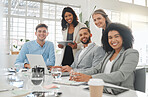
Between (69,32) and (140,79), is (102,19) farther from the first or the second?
(140,79)

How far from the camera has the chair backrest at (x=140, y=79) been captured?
1.44 m

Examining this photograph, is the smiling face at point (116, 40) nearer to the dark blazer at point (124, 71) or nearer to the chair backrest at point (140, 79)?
the dark blazer at point (124, 71)

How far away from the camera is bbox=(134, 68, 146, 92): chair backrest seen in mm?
1439

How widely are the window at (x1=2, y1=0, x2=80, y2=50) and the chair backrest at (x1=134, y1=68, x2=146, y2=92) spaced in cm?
396

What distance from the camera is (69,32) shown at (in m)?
2.86

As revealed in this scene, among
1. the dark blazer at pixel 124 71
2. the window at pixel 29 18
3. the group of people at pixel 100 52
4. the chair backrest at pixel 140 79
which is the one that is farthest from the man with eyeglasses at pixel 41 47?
the window at pixel 29 18

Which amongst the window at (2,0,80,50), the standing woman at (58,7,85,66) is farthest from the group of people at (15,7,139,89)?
the window at (2,0,80,50)

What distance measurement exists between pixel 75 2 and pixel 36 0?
4.17 ft

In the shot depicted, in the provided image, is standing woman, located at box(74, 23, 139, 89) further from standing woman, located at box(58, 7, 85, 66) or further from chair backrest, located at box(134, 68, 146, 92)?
standing woman, located at box(58, 7, 85, 66)

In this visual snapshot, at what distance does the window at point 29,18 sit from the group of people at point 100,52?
7.71 feet

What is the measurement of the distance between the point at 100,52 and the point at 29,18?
4.07 meters

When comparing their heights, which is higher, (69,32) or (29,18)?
(29,18)

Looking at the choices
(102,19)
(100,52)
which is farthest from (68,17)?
(100,52)

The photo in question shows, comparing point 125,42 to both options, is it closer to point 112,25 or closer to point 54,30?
point 112,25
